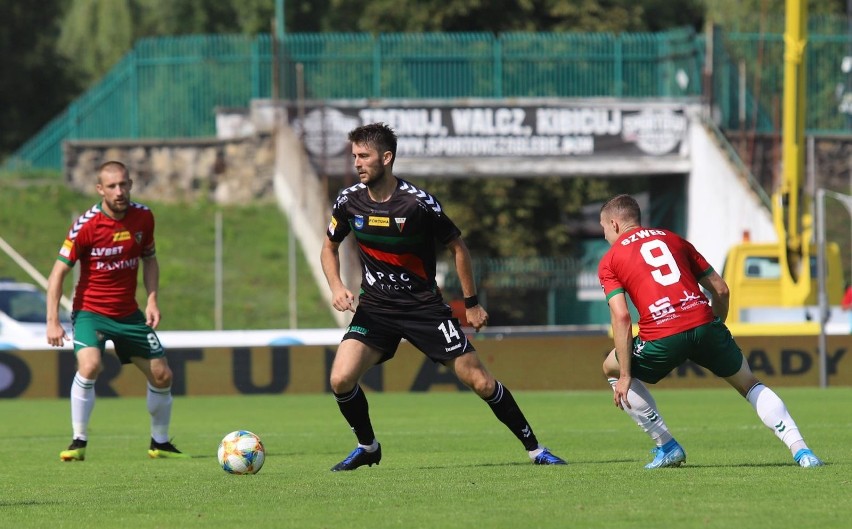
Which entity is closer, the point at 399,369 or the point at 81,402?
the point at 81,402

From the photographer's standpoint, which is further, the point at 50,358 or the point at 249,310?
the point at 249,310

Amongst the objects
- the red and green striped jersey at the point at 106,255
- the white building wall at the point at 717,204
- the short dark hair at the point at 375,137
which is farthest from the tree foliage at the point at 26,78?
the short dark hair at the point at 375,137

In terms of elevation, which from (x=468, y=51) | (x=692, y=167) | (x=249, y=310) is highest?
(x=468, y=51)

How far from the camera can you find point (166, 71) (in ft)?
116

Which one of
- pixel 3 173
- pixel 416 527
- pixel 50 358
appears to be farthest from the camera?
pixel 3 173

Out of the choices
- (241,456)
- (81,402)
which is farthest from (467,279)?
(81,402)

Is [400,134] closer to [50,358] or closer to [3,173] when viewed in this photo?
[3,173]

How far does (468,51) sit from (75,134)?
911 cm

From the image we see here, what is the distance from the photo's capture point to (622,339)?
8797 millimetres

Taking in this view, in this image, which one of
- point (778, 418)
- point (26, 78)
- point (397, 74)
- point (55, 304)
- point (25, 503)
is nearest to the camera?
point (25, 503)

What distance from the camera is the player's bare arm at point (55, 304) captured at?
1114 cm

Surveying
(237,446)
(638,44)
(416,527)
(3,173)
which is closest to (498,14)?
(638,44)

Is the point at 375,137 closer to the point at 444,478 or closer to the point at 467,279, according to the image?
the point at 467,279

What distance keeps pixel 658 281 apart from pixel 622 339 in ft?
1.42
